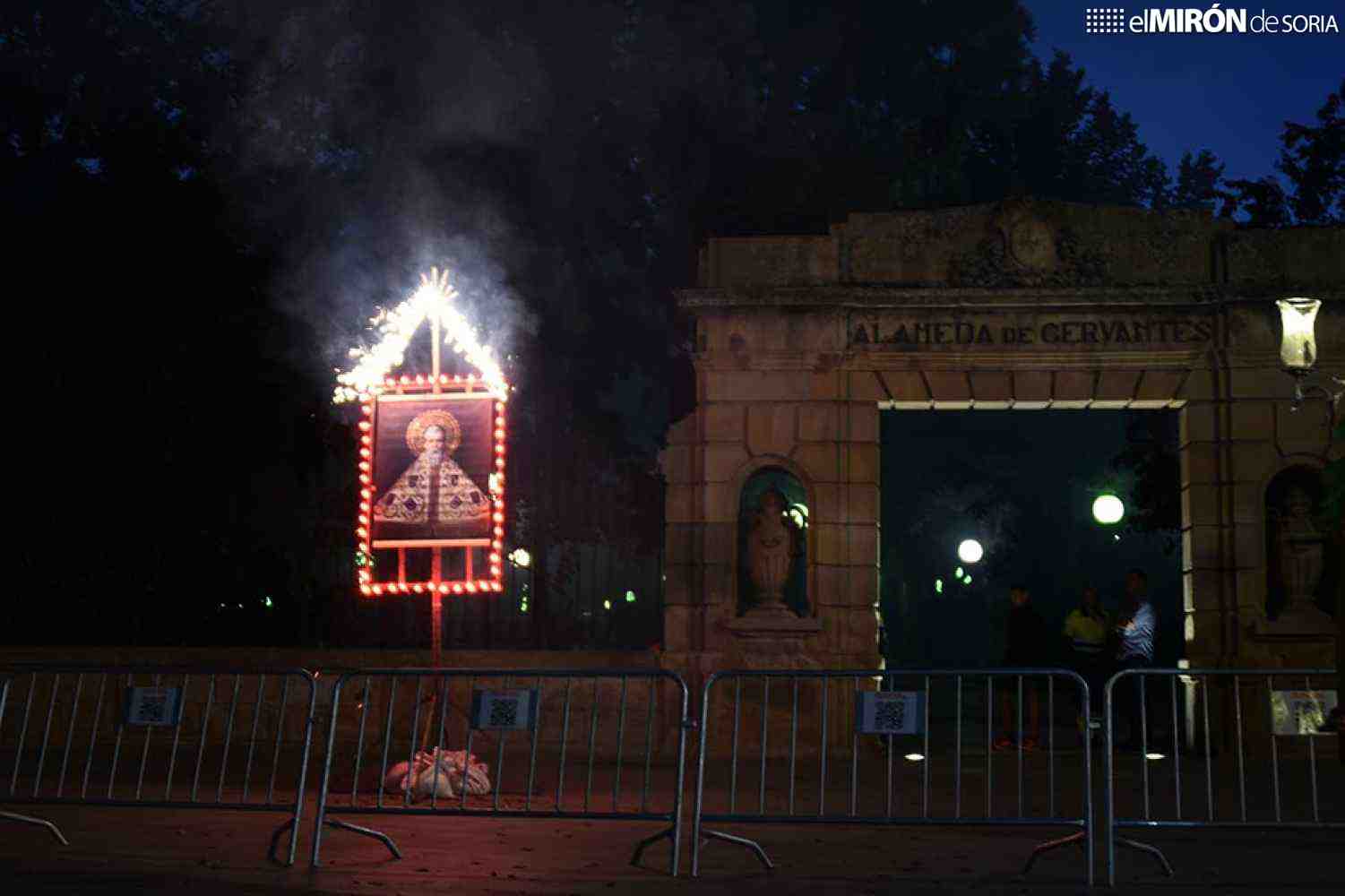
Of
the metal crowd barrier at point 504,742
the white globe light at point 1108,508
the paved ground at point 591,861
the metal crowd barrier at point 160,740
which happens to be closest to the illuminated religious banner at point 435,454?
the metal crowd barrier at point 504,742

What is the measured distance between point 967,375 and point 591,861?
919cm

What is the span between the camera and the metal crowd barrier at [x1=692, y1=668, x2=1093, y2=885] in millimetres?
9148

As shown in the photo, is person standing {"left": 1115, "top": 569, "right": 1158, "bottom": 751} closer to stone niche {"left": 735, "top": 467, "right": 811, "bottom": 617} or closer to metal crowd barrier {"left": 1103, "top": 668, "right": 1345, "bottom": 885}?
metal crowd barrier {"left": 1103, "top": 668, "right": 1345, "bottom": 885}

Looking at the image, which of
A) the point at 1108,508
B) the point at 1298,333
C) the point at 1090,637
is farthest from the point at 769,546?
the point at 1108,508

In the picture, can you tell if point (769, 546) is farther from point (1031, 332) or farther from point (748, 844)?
point (748, 844)

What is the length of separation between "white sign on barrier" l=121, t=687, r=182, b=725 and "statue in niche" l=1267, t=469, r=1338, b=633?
11.3m

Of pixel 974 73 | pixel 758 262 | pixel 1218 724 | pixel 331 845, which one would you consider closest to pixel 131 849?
pixel 331 845

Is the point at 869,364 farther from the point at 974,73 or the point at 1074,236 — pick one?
the point at 974,73

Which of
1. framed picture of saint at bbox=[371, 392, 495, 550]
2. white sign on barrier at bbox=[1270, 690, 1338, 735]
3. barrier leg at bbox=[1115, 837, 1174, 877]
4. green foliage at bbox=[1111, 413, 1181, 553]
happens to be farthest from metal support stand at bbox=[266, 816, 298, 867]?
green foliage at bbox=[1111, 413, 1181, 553]

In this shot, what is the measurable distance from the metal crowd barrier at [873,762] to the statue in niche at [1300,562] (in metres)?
2.78

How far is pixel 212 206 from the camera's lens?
2172cm

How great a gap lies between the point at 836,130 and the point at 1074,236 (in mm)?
13983

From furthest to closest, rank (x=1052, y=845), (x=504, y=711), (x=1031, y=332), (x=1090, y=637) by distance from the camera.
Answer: (x=1031, y=332)
(x=1090, y=637)
(x=504, y=711)
(x=1052, y=845)

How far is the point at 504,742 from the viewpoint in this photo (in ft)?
46.3
